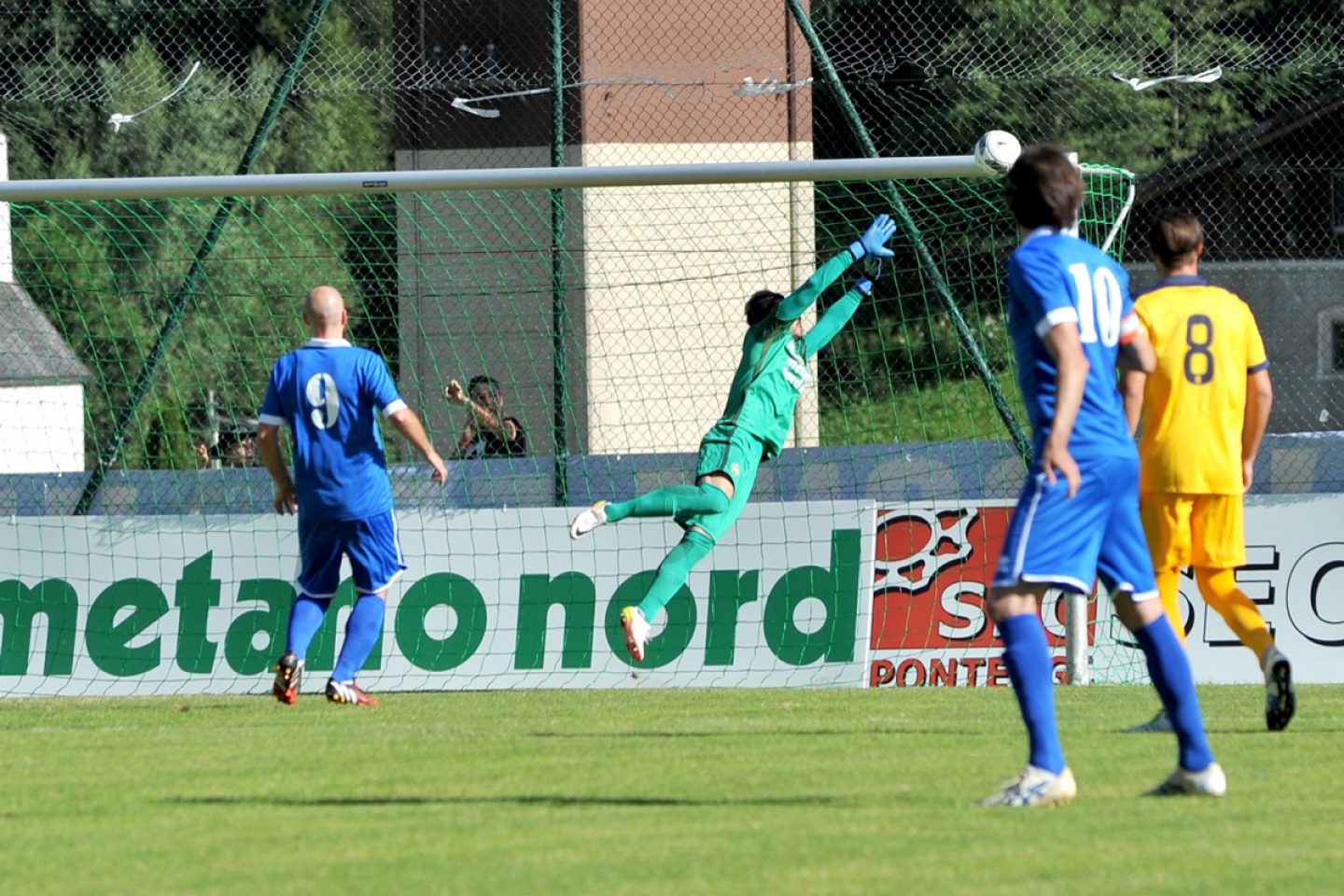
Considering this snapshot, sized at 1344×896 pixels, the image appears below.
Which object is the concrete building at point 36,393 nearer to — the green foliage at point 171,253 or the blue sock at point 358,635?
the green foliage at point 171,253

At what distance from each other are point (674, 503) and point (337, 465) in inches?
61.2

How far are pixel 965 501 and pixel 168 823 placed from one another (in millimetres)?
6847

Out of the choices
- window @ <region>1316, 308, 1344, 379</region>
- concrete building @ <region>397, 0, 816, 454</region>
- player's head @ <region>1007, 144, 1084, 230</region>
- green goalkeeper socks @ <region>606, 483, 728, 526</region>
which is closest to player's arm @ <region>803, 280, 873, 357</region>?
green goalkeeper socks @ <region>606, 483, 728, 526</region>

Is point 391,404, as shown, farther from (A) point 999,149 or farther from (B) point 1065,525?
(B) point 1065,525

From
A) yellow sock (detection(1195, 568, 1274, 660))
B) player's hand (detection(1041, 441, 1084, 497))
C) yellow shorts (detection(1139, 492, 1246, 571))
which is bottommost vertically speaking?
yellow sock (detection(1195, 568, 1274, 660))

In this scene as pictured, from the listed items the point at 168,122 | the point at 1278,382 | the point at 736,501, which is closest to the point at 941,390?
the point at 736,501

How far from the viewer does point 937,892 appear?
483 cm

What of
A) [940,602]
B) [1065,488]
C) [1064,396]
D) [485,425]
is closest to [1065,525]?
[1065,488]

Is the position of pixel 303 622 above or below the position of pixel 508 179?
below

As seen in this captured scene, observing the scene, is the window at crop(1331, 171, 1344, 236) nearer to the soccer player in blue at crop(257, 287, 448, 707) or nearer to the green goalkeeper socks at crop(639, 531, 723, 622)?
the green goalkeeper socks at crop(639, 531, 723, 622)

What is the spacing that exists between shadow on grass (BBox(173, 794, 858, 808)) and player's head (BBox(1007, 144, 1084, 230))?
1.72 metres

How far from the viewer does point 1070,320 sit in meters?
6.02

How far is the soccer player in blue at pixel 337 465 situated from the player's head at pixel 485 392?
3392 mm

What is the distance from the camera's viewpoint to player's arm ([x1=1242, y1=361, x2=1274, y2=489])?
28.2 ft
